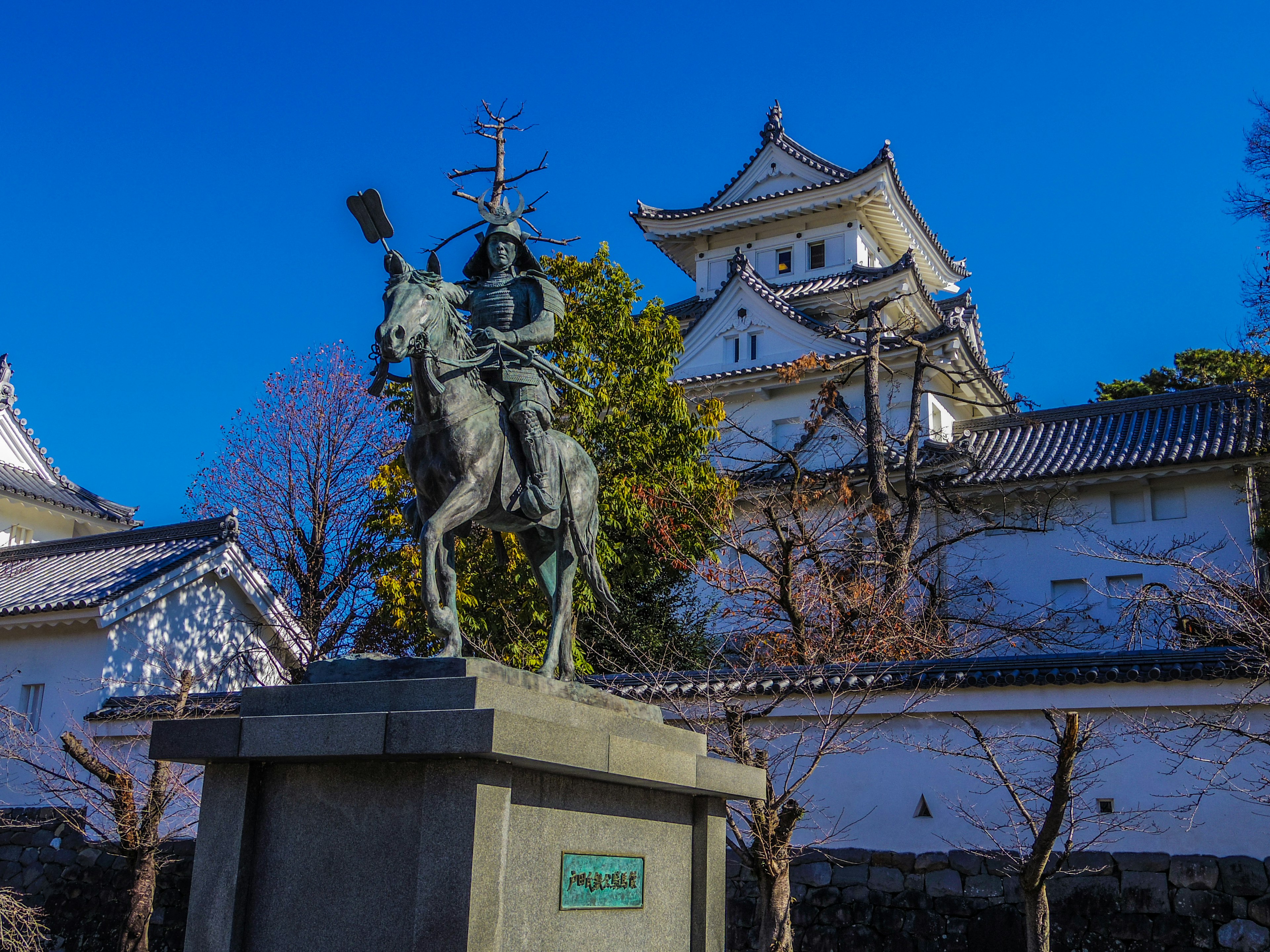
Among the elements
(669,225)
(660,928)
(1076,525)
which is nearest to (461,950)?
(660,928)

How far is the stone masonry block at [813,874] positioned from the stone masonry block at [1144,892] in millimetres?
3279

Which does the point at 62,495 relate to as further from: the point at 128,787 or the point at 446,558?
the point at 446,558

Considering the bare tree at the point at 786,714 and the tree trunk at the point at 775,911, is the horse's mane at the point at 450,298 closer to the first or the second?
the bare tree at the point at 786,714

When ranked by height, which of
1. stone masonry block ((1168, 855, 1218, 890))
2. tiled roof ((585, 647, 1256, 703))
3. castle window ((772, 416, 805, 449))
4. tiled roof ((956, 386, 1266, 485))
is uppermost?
castle window ((772, 416, 805, 449))

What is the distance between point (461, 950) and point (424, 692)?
113cm

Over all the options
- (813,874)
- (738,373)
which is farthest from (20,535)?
(813,874)

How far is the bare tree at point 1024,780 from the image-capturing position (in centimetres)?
1201

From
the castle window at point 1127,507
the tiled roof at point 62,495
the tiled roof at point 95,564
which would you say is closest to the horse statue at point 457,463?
the tiled roof at point 95,564

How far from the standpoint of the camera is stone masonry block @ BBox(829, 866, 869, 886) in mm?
12969

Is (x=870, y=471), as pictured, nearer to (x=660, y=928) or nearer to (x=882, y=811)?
(x=882, y=811)

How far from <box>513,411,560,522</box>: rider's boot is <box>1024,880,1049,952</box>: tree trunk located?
637 centimetres

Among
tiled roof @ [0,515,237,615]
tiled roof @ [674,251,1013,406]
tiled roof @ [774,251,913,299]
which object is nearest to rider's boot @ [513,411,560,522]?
tiled roof @ [0,515,237,615]

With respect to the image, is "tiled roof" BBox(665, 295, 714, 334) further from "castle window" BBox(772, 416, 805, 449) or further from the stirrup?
the stirrup

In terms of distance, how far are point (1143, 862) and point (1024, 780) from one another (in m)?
1.46
